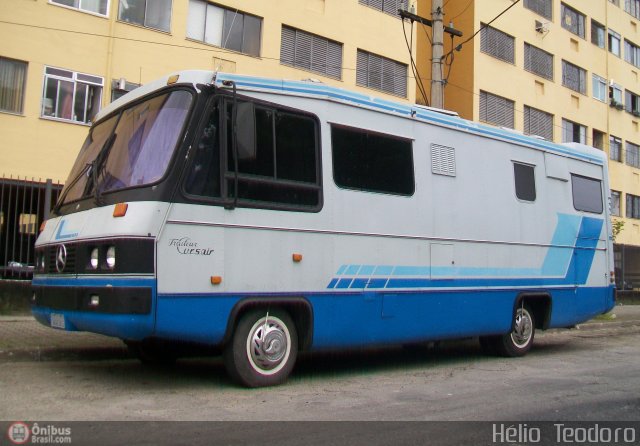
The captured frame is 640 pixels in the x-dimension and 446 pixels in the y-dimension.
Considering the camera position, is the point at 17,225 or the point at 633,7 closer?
the point at 17,225

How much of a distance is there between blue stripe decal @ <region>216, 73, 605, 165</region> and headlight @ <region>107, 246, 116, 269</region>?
75.9 inches

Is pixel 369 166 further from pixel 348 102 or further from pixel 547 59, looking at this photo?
pixel 547 59

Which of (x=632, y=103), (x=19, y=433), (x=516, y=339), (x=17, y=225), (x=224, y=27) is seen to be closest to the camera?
(x=19, y=433)

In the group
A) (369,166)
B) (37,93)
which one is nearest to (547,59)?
(37,93)

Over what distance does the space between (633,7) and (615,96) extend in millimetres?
6751

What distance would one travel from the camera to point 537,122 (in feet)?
97.1

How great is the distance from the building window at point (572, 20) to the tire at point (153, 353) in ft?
98.8

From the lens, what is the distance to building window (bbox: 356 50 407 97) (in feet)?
71.7

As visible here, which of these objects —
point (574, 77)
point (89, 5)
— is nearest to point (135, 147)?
point (89, 5)

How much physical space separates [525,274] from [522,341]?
108 centimetres

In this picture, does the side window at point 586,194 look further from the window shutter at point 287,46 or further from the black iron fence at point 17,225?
the window shutter at point 287,46

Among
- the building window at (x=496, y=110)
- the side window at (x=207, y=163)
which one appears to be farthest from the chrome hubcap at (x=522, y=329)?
the building window at (x=496, y=110)

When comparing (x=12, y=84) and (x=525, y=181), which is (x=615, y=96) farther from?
(x=12, y=84)

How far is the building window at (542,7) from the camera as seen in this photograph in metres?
29.7
